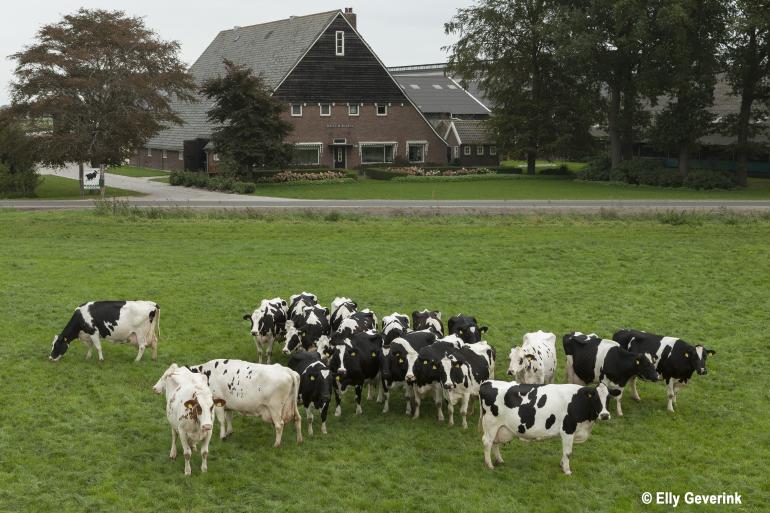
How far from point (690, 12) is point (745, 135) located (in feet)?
34.6

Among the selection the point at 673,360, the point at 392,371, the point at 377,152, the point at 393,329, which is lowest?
the point at 392,371

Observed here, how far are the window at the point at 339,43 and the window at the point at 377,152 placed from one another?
28.5ft

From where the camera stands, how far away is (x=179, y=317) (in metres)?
21.8

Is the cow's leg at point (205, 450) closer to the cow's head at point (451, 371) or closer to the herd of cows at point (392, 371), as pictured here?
the herd of cows at point (392, 371)

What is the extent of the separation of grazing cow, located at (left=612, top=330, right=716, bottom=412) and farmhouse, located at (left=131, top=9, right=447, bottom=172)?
56.4 metres

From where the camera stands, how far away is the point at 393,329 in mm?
17781

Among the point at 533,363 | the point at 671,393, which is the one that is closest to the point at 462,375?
the point at 533,363

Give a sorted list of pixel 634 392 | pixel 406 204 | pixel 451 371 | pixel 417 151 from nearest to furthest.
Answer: pixel 451 371 < pixel 634 392 < pixel 406 204 < pixel 417 151

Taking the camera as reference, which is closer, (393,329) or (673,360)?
(673,360)

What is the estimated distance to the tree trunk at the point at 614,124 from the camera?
70.4 m

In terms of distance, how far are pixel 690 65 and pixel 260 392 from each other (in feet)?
193

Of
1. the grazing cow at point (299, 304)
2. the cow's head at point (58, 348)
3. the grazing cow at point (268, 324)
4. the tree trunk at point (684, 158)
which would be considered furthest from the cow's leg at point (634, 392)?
the tree trunk at point (684, 158)

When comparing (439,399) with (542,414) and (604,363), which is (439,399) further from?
(604,363)

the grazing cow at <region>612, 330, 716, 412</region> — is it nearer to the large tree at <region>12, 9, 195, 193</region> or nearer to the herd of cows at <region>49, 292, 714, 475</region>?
the herd of cows at <region>49, 292, 714, 475</region>
